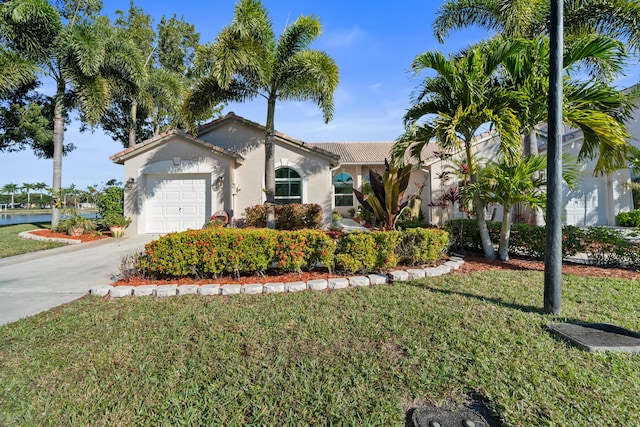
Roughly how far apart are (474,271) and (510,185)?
214 centimetres

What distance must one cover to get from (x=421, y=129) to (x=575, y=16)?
7433mm

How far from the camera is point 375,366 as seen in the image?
110 inches

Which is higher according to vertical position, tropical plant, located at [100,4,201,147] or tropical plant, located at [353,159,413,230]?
tropical plant, located at [100,4,201,147]

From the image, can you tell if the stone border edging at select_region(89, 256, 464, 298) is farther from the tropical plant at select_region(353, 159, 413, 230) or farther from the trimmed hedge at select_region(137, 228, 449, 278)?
the tropical plant at select_region(353, 159, 413, 230)

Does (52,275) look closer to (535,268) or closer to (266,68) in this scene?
(266,68)

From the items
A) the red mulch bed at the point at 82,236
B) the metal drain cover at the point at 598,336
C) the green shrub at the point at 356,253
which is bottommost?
the metal drain cover at the point at 598,336

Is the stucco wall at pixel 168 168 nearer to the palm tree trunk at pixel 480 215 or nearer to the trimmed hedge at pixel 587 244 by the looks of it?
the palm tree trunk at pixel 480 215

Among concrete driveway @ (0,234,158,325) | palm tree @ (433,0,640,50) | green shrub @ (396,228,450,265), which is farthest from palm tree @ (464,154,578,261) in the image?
concrete driveway @ (0,234,158,325)

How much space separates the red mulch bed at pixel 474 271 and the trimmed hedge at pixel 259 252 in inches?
6.4

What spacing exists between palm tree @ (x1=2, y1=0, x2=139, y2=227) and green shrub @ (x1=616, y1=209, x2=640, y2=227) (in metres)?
24.5

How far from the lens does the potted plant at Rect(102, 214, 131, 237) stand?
11.7 metres

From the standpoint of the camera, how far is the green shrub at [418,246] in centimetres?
617

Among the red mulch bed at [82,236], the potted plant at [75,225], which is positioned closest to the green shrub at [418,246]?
the red mulch bed at [82,236]

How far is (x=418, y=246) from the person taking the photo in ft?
20.4
